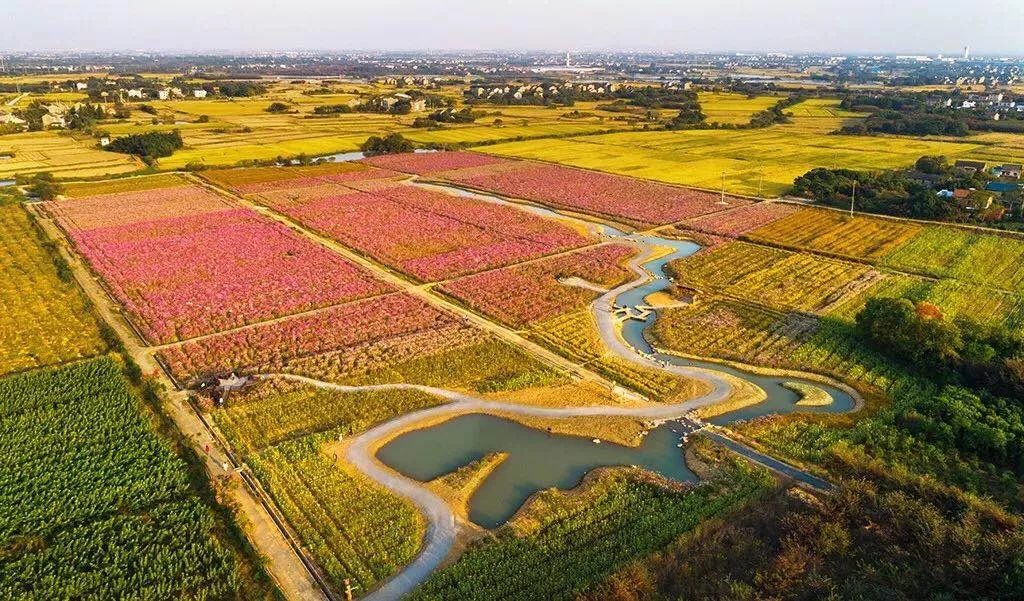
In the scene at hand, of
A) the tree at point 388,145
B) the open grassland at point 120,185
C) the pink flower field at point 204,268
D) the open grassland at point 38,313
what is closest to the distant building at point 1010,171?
the pink flower field at point 204,268

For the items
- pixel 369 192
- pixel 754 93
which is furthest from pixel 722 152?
pixel 754 93

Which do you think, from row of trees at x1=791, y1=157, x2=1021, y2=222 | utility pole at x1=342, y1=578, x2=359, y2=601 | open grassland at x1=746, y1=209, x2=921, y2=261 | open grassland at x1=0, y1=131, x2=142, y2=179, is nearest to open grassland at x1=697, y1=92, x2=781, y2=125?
row of trees at x1=791, y1=157, x2=1021, y2=222

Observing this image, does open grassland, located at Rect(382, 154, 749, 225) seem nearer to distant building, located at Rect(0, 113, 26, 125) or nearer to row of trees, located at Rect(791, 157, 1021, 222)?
row of trees, located at Rect(791, 157, 1021, 222)

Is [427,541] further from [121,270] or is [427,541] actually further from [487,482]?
[121,270]

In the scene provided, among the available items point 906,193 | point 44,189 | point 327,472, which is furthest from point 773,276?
point 44,189

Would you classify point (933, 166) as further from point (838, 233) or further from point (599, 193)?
point (599, 193)
